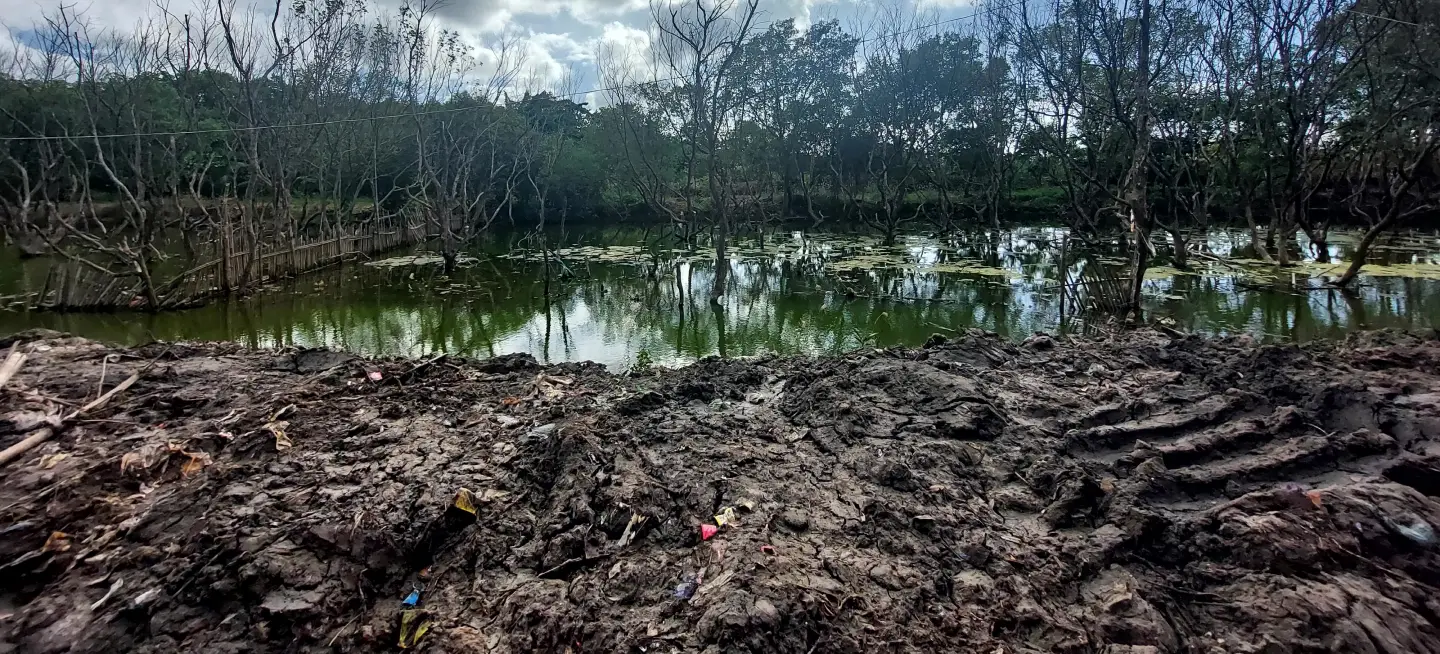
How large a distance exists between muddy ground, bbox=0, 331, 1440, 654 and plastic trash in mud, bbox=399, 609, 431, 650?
0.01 meters

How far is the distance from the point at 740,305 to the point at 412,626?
9.34m

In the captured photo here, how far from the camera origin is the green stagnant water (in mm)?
8555

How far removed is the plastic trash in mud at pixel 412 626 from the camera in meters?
2.39

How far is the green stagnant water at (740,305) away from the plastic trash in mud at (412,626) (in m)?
5.08

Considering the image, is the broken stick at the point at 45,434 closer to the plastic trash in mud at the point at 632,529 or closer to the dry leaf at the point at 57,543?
the dry leaf at the point at 57,543

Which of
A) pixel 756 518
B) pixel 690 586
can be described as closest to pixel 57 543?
pixel 690 586

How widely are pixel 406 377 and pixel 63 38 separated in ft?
49.8

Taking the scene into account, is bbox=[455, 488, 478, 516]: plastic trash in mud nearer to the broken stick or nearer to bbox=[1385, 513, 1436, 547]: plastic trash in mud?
the broken stick

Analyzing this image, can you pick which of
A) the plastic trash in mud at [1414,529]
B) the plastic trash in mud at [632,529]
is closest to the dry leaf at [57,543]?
the plastic trash in mud at [632,529]

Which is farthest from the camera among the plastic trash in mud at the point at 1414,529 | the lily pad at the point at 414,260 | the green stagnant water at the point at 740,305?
the lily pad at the point at 414,260

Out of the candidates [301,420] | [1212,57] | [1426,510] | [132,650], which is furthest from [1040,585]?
[1212,57]

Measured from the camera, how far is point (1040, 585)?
99.3 inches

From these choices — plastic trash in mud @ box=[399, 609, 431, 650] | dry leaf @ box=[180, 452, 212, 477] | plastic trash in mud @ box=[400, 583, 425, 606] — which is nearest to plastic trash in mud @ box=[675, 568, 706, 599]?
plastic trash in mud @ box=[399, 609, 431, 650]

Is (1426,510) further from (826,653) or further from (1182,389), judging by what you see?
(826,653)
